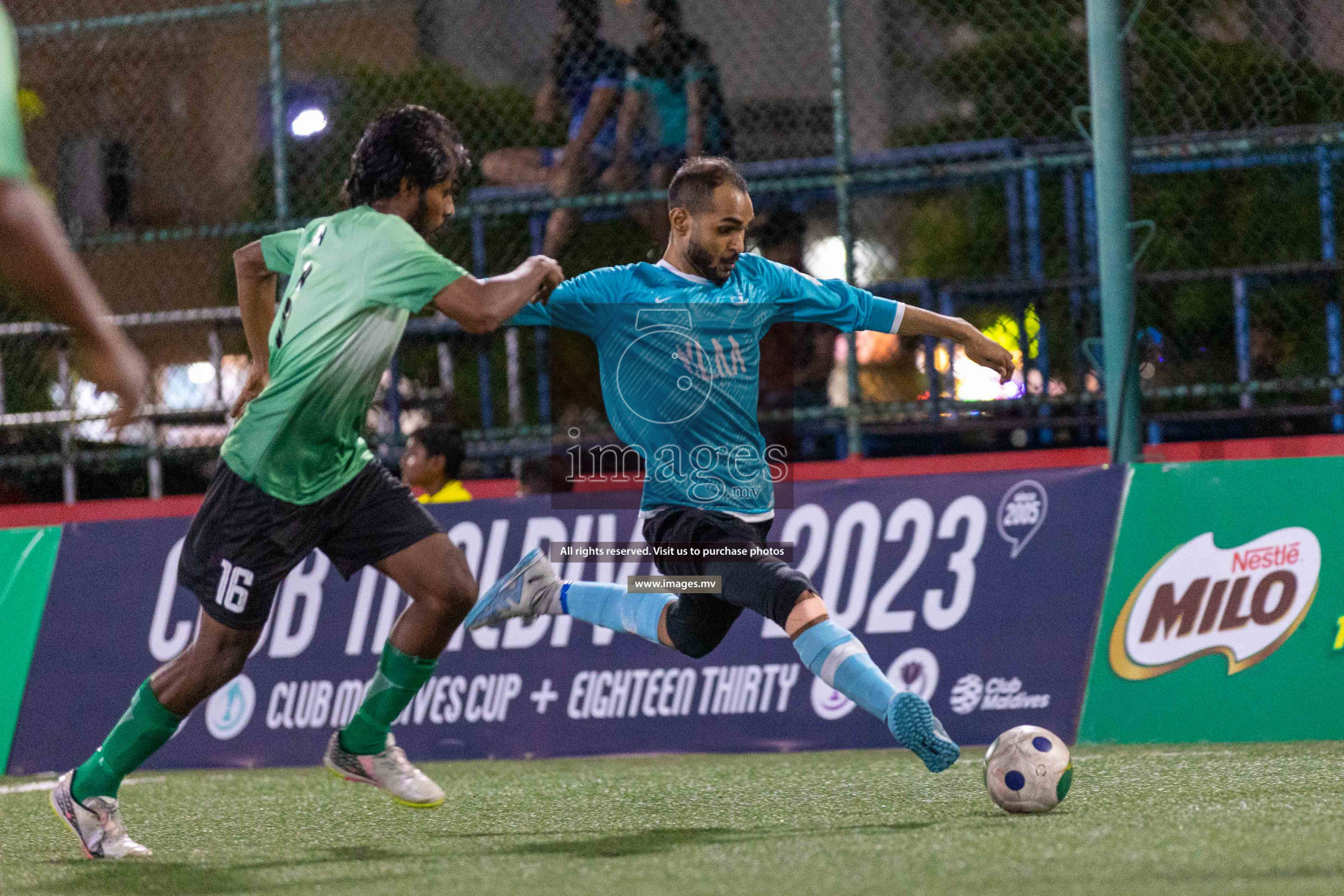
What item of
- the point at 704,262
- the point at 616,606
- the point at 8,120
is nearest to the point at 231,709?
the point at 616,606

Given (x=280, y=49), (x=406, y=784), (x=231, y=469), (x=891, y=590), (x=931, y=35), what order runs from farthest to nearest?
(x=931, y=35) < (x=280, y=49) < (x=891, y=590) < (x=406, y=784) < (x=231, y=469)

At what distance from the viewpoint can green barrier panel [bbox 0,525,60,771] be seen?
8.26m

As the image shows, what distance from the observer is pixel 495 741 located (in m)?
7.78

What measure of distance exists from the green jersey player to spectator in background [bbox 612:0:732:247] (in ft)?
13.7

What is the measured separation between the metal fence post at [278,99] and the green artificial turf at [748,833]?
3.47m

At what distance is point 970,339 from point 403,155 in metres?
1.82

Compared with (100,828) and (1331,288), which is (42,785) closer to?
(100,828)

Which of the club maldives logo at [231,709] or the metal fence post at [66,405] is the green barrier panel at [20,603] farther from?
the metal fence post at [66,405]

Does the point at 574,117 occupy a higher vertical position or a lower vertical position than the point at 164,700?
A: higher

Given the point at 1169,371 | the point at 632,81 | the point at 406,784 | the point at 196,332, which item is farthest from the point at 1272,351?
the point at 196,332

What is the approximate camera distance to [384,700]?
5.39 m


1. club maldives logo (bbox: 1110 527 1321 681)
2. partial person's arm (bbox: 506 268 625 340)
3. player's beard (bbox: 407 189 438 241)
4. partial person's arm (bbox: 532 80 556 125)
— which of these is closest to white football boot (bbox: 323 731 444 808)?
partial person's arm (bbox: 506 268 625 340)

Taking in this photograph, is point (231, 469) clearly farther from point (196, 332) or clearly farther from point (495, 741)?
point (196, 332)

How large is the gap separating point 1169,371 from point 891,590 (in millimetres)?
2053
